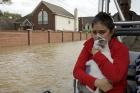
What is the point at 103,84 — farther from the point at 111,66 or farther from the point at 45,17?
the point at 45,17

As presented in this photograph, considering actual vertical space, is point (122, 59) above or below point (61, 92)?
above

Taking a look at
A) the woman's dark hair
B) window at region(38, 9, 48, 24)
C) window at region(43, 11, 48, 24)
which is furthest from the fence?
the woman's dark hair

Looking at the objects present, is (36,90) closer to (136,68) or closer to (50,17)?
(136,68)

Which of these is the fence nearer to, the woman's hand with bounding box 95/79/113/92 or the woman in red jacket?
the woman in red jacket

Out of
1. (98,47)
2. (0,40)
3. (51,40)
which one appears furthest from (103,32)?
(51,40)

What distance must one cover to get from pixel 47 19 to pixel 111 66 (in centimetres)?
6999

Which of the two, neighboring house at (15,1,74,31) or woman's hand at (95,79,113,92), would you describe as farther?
neighboring house at (15,1,74,31)

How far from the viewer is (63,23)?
75.2 metres

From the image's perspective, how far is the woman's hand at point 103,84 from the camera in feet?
10.2

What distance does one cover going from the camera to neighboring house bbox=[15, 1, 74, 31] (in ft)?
236

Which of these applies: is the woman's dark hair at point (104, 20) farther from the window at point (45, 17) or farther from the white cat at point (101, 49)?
the window at point (45, 17)

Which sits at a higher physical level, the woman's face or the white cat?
the woman's face

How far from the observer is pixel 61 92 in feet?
31.9

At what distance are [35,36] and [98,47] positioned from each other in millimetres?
40545
